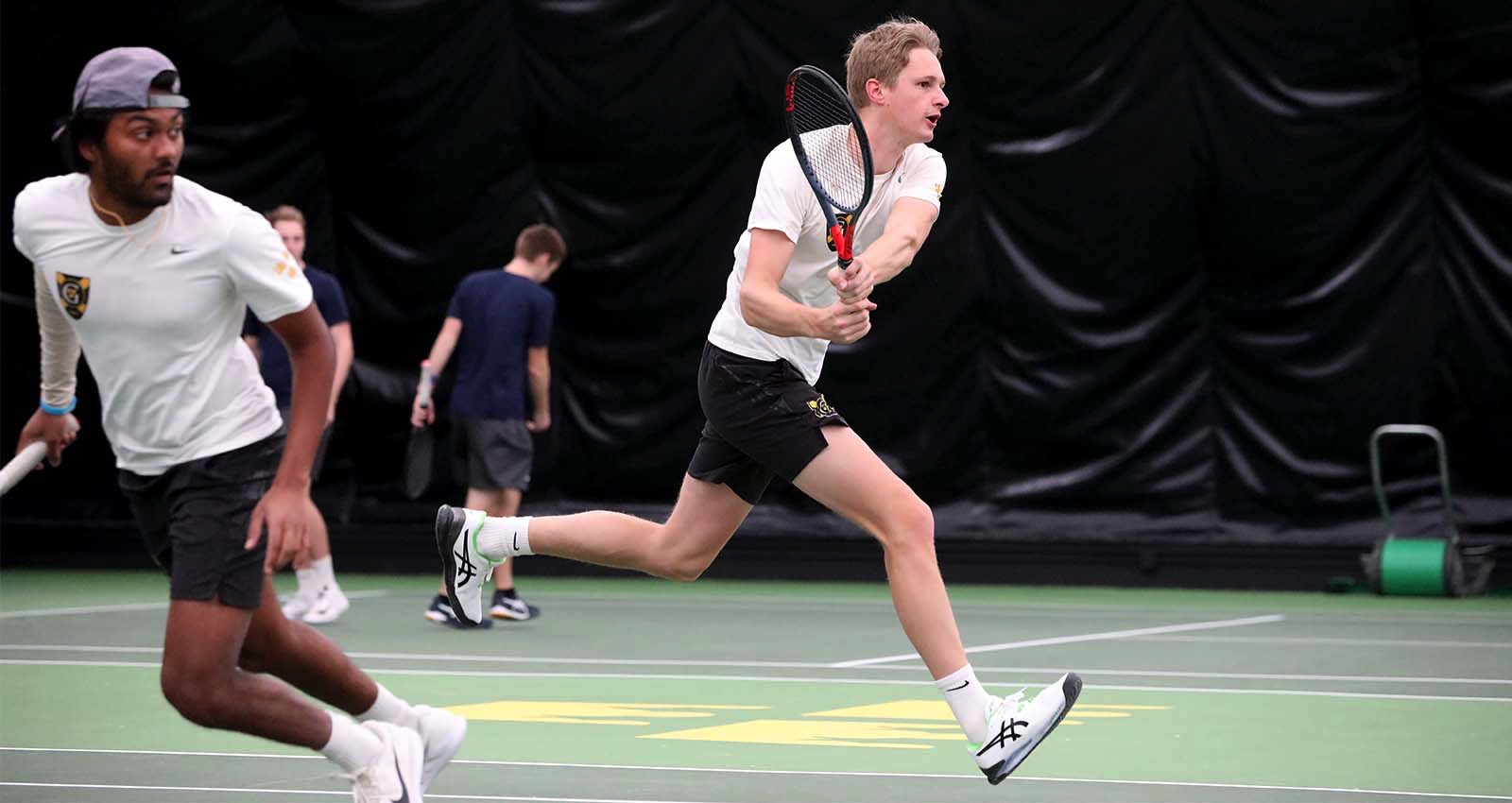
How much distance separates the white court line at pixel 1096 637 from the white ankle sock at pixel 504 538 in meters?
2.73

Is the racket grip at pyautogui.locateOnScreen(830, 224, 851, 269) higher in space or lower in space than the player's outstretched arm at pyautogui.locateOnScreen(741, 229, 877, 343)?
higher

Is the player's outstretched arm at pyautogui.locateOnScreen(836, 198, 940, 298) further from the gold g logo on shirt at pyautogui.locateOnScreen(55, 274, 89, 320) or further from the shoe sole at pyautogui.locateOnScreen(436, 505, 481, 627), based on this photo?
the gold g logo on shirt at pyautogui.locateOnScreen(55, 274, 89, 320)

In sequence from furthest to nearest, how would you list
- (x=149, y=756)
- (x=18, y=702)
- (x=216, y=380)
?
(x=18, y=702) < (x=149, y=756) < (x=216, y=380)

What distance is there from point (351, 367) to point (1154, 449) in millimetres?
4919

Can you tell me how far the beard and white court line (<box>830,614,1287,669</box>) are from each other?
187 inches

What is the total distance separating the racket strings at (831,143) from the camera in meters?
5.55

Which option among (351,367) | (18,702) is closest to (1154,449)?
(351,367)

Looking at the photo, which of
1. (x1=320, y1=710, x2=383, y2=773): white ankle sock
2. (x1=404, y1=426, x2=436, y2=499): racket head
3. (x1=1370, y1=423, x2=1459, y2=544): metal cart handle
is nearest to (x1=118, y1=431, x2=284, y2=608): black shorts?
(x1=320, y1=710, x2=383, y2=773): white ankle sock

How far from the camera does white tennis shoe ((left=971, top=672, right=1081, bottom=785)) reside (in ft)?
17.0

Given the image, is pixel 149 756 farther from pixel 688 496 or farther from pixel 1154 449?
pixel 1154 449

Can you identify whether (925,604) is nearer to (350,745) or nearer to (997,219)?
(350,745)

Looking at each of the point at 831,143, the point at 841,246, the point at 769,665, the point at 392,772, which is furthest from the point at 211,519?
the point at 769,665

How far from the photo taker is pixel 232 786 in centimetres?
563

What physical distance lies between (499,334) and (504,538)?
14.9 ft
